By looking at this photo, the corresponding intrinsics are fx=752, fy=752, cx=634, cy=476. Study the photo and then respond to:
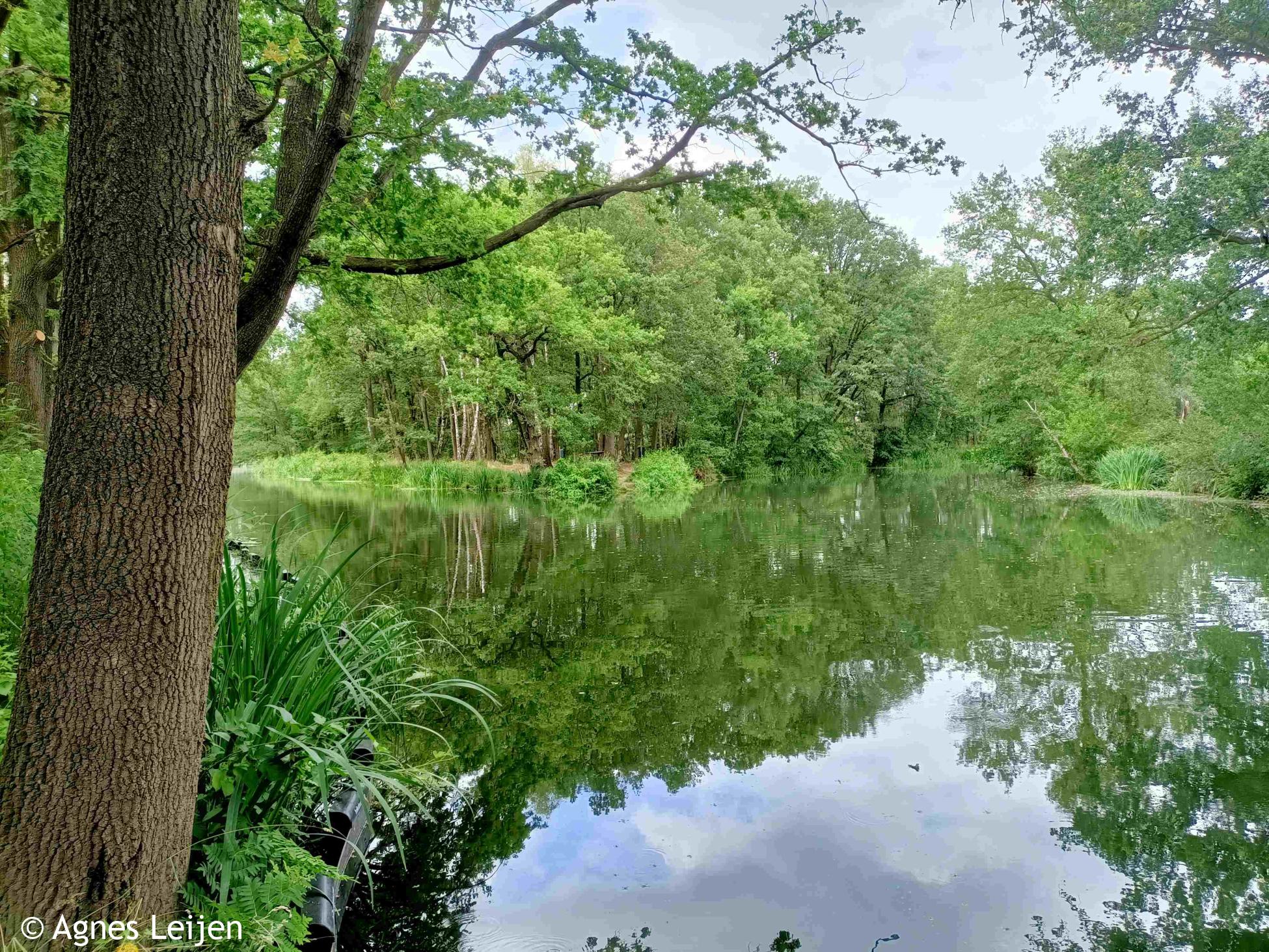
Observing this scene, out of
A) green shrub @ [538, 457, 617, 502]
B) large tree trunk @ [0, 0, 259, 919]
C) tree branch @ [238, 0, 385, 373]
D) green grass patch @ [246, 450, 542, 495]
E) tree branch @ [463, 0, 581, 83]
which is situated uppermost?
tree branch @ [463, 0, 581, 83]

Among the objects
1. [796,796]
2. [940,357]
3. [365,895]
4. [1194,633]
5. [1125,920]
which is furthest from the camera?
[940,357]

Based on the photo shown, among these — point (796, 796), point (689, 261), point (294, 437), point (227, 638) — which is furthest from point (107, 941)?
point (294, 437)

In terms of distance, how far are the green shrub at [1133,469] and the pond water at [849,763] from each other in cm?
1156

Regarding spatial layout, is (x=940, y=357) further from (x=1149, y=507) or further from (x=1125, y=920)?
(x=1125, y=920)

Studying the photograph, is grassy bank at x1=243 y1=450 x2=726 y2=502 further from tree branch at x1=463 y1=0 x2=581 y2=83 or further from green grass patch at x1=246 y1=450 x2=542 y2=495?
tree branch at x1=463 y1=0 x2=581 y2=83

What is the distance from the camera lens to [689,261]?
81.5 ft

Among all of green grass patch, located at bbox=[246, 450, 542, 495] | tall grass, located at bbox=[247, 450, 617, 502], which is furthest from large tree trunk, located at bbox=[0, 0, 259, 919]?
green grass patch, located at bbox=[246, 450, 542, 495]

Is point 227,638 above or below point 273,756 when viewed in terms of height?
above

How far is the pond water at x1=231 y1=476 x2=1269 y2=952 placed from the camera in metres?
2.95

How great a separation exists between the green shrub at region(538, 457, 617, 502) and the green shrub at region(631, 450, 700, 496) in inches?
39.5

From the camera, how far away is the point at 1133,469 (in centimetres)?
1998

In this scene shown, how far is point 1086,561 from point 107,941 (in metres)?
10.9

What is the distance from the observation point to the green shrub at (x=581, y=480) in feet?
70.8

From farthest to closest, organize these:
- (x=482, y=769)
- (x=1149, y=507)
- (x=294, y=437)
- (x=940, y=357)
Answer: (x=294, y=437) → (x=940, y=357) → (x=1149, y=507) → (x=482, y=769)
